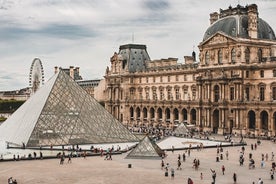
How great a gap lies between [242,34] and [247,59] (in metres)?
3.23

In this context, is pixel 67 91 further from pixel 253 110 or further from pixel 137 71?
pixel 137 71

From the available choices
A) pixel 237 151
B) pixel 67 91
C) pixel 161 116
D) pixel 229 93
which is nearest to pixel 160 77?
pixel 161 116

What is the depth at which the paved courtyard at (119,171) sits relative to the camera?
2908 cm

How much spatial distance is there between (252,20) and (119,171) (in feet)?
123

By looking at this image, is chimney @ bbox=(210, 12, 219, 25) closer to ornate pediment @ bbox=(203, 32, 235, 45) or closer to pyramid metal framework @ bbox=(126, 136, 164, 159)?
ornate pediment @ bbox=(203, 32, 235, 45)

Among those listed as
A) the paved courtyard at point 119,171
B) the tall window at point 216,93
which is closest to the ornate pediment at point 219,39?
the tall window at point 216,93

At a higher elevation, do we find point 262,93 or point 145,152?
point 262,93

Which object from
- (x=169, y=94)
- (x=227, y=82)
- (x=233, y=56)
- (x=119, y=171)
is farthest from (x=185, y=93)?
(x=119, y=171)

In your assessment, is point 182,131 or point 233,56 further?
point 233,56

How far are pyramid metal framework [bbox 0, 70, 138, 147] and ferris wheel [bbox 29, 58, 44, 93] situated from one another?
45443 millimetres

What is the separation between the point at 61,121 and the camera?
48312 mm

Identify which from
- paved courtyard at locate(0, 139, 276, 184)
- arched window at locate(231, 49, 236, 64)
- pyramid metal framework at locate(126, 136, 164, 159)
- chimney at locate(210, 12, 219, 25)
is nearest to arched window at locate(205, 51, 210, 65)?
arched window at locate(231, 49, 236, 64)

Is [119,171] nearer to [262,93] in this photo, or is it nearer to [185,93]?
[262,93]

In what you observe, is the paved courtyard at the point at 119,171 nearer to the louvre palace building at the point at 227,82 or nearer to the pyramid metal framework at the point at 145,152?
the pyramid metal framework at the point at 145,152
